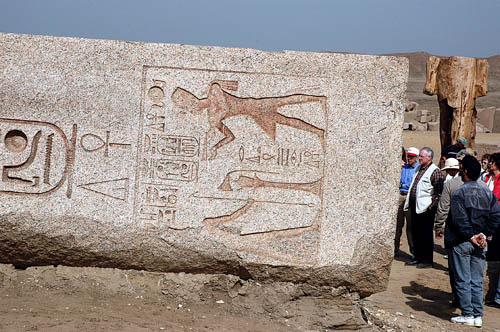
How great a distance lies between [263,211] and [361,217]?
2.41 feet

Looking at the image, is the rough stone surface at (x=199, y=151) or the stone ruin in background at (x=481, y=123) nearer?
the rough stone surface at (x=199, y=151)

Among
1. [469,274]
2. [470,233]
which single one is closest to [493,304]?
[469,274]

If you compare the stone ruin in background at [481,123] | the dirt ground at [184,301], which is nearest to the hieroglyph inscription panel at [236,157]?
the dirt ground at [184,301]

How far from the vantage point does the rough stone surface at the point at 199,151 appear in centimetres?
445

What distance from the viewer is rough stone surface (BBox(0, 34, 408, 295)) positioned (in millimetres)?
4453

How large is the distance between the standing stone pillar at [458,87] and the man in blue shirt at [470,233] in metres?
4.07

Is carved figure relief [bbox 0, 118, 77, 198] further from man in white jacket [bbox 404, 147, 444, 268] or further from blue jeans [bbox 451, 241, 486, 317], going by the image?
man in white jacket [bbox 404, 147, 444, 268]

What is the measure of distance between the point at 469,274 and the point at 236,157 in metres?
2.19

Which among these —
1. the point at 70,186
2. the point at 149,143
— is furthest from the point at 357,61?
the point at 70,186

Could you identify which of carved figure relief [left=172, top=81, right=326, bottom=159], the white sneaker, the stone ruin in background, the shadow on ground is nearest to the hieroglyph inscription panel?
carved figure relief [left=172, top=81, right=326, bottom=159]

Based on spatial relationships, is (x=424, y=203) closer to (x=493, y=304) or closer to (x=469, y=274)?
(x=493, y=304)

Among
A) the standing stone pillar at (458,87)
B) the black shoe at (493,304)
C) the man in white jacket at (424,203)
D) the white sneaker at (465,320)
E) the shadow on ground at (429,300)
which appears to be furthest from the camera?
the standing stone pillar at (458,87)

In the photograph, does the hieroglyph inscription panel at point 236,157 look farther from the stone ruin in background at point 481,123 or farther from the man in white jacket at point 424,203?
the stone ruin in background at point 481,123

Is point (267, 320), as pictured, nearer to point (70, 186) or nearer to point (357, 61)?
point (70, 186)
